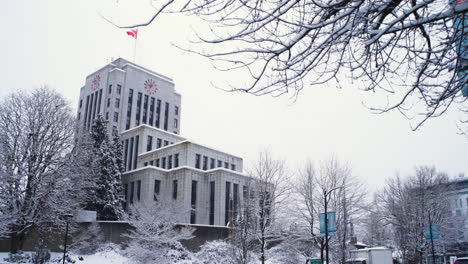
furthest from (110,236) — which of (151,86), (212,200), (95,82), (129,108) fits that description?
(95,82)

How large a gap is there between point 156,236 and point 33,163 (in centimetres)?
1043

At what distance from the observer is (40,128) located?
29.0m

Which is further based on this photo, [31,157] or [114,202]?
[114,202]

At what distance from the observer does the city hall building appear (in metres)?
49.1

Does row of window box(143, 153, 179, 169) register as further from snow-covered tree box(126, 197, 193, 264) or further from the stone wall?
snow-covered tree box(126, 197, 193, 264)

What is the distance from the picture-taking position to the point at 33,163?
28.0 metres

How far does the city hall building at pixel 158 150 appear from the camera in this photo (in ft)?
161

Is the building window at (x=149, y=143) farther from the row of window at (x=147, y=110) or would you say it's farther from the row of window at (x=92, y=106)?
the row of window at (x=92, y=106)

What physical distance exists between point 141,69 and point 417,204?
57338mm

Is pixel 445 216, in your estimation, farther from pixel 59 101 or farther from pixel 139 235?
pixel 59 101

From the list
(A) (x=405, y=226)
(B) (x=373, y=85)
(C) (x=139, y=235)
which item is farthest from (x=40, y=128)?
(A) (x=405, y=226)

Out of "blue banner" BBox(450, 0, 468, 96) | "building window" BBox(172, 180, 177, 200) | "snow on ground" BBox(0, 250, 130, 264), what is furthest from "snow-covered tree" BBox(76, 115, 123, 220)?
"blue banner" BBox(450, 0, 468, 96)

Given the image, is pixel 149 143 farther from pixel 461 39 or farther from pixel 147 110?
pixel 461 39

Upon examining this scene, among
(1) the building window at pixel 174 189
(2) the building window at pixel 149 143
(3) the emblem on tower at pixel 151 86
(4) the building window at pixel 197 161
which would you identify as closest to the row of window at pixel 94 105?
(3) the emblem on tower at pixel 151 86
